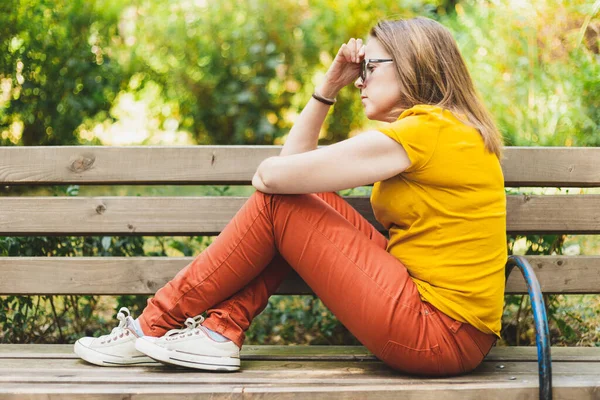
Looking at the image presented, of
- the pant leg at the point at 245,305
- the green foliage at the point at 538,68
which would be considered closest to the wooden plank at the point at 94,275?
the pant leg at the point at 245,305

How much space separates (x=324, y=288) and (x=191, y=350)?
478 mm

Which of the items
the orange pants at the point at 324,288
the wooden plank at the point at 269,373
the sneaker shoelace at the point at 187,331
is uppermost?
the orange pants at the point at 324,288

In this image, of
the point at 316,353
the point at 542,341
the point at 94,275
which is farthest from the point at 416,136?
the point at 94,275

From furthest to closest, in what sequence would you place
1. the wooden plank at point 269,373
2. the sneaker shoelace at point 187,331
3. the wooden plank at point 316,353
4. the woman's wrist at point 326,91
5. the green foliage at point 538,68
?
the green foliage at point 538,68 < the woman's wrist at point 326,91 < the wooden plank at point 316,353 < the sneaker shoelace at point 187,331 < the wooden plank at point 269,373

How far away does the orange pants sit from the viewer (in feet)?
7.07

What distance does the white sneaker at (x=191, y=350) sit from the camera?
2293mm

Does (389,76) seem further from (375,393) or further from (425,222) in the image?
(375,393)

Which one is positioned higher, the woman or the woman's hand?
the woman's hand

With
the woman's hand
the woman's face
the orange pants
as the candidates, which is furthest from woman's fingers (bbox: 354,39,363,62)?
the orange pants

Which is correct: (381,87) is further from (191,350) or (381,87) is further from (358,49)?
(191,350)

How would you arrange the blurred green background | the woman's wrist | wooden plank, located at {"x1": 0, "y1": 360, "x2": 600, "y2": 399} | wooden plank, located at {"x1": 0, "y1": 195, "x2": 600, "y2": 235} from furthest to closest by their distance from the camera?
the blurred green background, wooden plank, located at {"x1": 0, "y1": 195, "x2": 600, "y2": 235}, the woman's wrist, wooden plank, located at {"x1": 0, "y1": 360, "x2": 600, "y2": 399}

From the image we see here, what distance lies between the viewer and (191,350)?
2.30 meters

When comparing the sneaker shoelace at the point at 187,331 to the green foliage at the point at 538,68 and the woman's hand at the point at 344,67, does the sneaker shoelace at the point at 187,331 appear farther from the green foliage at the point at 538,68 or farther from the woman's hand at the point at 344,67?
the green foliage at the point at 538,68

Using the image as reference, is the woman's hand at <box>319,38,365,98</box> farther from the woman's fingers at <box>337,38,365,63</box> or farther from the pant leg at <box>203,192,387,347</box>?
the pant leg at <box>203,192,387,347</box>
